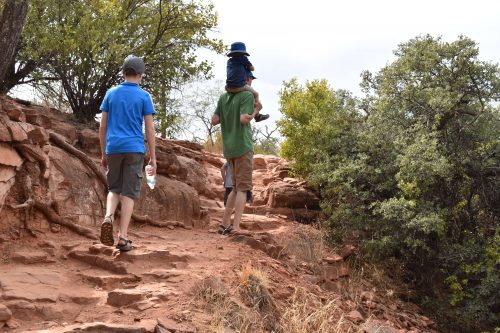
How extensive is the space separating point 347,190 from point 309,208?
149 centimetres

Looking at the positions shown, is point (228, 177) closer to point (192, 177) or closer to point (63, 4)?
point (192, 177)

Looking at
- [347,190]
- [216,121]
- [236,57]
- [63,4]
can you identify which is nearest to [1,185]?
[216,121]

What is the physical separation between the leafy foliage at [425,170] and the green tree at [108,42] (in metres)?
2.68

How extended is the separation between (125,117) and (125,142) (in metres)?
0.26

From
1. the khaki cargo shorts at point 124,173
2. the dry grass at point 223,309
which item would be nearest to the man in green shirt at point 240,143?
the khaki cargo shorts at point 124,173

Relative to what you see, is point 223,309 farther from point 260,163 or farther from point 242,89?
point 260,163

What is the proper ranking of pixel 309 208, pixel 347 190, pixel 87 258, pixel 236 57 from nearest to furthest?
pixel 87 258
pixel 236 57
pixel 347 190
pixel 309 208

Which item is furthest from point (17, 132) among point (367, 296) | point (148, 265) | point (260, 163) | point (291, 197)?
point (260, 163)

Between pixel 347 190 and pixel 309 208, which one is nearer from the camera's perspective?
pixel 347 190

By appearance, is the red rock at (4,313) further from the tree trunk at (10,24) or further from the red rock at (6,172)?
the tree trunk at (10,24)

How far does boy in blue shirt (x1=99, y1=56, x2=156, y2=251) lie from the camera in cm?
557

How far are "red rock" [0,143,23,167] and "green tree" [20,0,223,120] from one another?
119 inches

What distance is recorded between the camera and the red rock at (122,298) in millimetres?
4852

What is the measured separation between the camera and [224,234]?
7.39 m
